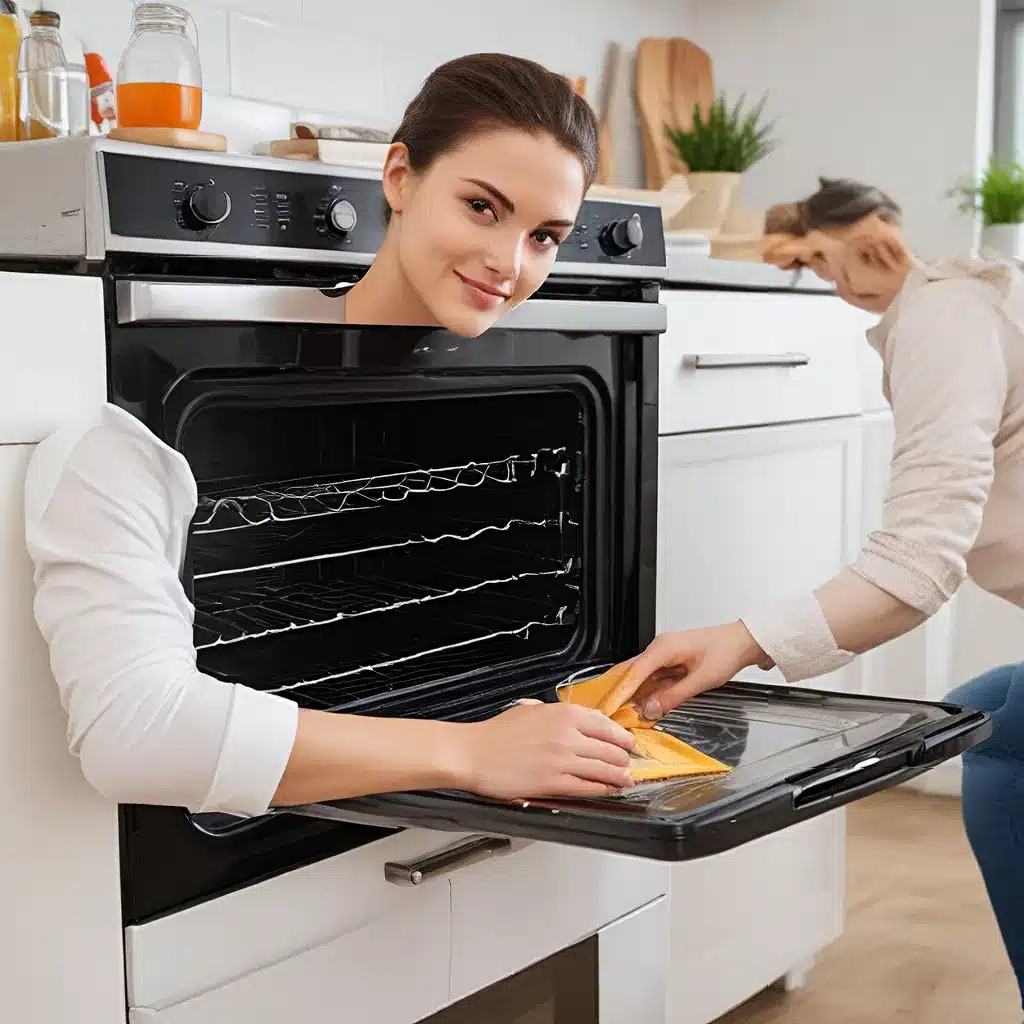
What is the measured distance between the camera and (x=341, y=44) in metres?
2.21

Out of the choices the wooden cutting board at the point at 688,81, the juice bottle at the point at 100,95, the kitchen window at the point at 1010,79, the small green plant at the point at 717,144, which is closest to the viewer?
the juice bottle at the point at 100,95

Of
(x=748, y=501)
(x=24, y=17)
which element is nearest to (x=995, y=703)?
(x=748, y=501)

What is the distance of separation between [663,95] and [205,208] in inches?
74.6

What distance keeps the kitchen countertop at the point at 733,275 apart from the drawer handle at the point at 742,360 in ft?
0.32

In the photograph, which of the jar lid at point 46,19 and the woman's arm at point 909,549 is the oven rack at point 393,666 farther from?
the jar lid at point 46,19

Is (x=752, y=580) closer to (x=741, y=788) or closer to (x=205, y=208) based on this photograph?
(x=741, y=788)

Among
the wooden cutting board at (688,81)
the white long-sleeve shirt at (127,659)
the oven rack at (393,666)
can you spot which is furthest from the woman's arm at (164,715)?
A: the wooden cutting board at (688,81)

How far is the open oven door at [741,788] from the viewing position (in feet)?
3.24

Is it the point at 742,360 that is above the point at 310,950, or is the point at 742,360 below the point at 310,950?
above

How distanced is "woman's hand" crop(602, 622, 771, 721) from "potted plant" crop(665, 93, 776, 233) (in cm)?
131

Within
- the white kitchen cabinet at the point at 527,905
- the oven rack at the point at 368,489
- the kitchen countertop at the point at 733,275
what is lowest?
the white kitchen cabinet at the point at 527,905

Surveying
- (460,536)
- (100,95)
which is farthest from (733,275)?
(100,95)

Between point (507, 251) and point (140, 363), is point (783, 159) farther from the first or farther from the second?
point (140, 363)

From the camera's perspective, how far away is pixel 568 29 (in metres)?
2.71
